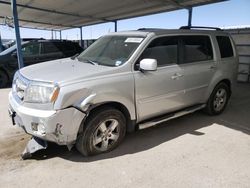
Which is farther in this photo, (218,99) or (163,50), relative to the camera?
(218,99)

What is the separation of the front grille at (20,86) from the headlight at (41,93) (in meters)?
0.14

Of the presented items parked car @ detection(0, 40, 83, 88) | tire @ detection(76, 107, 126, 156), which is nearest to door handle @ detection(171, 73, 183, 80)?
tire @ detection(76, 107, 126, 156)

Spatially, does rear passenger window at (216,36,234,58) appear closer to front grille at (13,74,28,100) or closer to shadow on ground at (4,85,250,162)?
shadow on ground at (4,85,250,162)

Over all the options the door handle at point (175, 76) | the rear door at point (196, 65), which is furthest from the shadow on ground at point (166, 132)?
the door handle at point (175, 76)

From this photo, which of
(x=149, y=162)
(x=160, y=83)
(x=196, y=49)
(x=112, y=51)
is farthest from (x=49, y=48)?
(x=149, y=162)

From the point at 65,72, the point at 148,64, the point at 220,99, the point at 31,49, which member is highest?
the point at 31,49

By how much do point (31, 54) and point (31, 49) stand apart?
197mm

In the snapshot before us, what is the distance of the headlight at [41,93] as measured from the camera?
302 cm

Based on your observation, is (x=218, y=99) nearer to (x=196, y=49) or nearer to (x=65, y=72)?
(x=196, y=49)

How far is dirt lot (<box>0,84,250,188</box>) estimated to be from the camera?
299cm

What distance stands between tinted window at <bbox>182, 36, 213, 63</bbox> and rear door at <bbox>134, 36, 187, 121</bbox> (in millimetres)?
258

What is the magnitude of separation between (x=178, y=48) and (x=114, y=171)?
98.3 inches

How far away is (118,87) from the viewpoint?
3.46 meters

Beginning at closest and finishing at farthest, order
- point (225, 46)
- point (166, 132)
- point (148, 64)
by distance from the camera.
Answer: point (148, 64) → point (166, 132) → point (225, 46)
